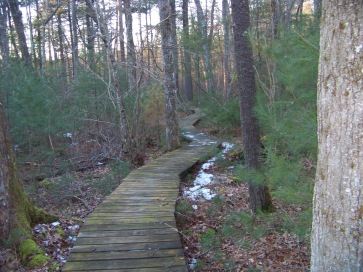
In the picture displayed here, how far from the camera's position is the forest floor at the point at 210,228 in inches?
175

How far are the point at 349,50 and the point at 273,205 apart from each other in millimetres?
4243

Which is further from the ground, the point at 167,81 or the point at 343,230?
the point at 167,81

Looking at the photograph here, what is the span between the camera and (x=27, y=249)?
443cm

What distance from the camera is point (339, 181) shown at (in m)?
2.33

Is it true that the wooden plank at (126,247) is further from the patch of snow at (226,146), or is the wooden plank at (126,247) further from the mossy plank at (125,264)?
the patch of snow at (226,146)

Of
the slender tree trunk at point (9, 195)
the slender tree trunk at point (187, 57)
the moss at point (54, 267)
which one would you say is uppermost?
the slender tree trunk at point (187, 57)

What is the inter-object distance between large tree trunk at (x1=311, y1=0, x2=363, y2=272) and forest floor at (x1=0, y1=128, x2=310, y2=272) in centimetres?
169

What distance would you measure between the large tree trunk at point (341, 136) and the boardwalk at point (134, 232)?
6.51ft

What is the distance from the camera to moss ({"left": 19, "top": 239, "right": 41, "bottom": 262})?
14.3 feet

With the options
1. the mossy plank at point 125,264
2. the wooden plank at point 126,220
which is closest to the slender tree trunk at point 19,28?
the wooden plank at point 126,220

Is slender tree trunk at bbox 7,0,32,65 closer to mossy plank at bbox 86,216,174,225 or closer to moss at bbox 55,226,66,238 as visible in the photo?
moss at bbox 55,226,66,238

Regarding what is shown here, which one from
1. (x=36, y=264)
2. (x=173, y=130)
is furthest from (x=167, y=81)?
(x=36, y=264)

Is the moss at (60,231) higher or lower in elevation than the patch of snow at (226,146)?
higher

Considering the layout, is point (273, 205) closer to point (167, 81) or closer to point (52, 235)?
point (52, 235)
